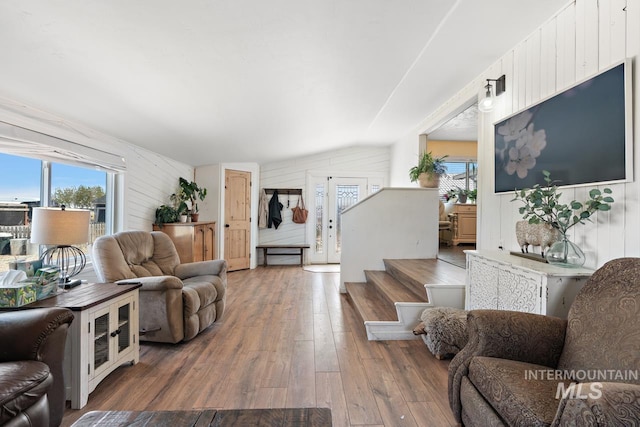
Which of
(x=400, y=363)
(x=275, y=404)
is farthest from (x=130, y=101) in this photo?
(x=400, y=363)

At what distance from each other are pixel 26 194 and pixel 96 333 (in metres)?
1.62

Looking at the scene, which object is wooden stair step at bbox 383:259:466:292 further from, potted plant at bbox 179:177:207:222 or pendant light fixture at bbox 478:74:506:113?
potted plant at bbox 179:177:207:222

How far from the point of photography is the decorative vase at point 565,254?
1810 millimetres

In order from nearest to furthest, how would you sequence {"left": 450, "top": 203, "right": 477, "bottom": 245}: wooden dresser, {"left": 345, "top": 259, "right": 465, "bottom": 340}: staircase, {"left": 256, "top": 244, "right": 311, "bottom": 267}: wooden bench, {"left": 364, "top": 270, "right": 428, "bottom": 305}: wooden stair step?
{"left": 345, "top": 259, "right": 465, "bottom": 340}: staircase, {"left": 364, "top": 270, "right": 428, "bottom": 305}: wooden stair step, {"left": 450, "top": 203, "right": 477, "bottom": 245}: wooden dresser, {"left": 256, "top": 244, "right": 311, "bottom": 267}: wooden bench

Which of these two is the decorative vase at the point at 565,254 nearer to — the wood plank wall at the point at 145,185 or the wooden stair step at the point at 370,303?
the wooden stair step at the point at 370,303

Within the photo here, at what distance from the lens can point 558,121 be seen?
6.98 feet

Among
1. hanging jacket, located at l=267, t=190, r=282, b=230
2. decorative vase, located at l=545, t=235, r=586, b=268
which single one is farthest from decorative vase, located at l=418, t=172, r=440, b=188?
hanging jacket, located at l=267, t=190, r=282, b=230

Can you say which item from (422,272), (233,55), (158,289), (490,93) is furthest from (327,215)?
(233,55)

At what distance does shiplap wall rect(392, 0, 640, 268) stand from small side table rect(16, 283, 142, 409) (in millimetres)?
3183

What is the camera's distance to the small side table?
1701 millimetres

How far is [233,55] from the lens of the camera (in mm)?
2258

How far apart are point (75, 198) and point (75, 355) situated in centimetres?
205

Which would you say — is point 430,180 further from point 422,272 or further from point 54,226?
point 54,226

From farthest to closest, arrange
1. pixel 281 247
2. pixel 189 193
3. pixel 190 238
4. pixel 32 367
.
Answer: pixel 281 247 < pixel 189 193 < pixel 190 238 < pixel 32 367
